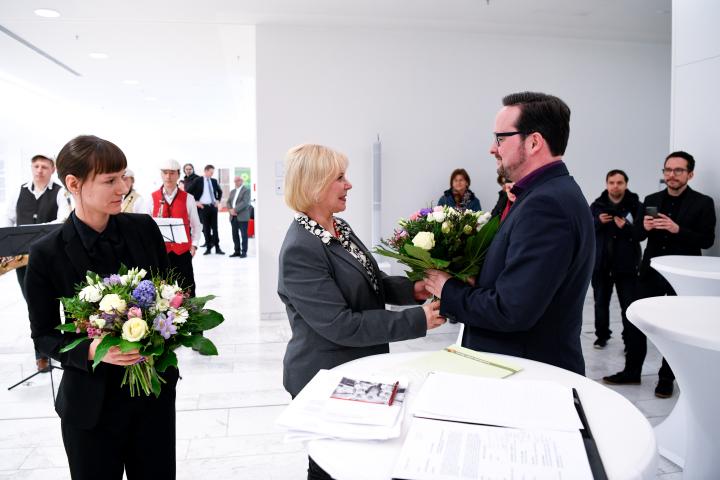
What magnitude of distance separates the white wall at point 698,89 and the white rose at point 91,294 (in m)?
3.85

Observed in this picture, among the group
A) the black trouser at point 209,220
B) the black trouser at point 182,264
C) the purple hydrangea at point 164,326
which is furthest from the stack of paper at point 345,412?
the black trouser at point 209,220

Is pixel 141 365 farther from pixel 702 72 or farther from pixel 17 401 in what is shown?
pixel 702 72

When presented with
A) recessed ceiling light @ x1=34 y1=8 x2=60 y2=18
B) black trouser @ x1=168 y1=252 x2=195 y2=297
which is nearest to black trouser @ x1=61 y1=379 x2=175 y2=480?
black trouser @ x1=168 y1=252 x2=195 y2=297

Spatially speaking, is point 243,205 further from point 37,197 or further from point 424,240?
point 424,240

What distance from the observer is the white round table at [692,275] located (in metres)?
2.84

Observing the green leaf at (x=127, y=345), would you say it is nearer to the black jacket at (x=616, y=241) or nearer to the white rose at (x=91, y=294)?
the white rose at (x=91, y=294)

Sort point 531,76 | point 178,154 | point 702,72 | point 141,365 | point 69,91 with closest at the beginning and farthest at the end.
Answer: point 141,365, point 702,72, point 531,76, point 69,91, point 178,154

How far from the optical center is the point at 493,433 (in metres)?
1.11

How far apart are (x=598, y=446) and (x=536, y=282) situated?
0.53 meters

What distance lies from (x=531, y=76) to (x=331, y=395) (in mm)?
6445

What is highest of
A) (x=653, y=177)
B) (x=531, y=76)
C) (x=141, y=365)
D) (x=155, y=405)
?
(x=531, y=76)

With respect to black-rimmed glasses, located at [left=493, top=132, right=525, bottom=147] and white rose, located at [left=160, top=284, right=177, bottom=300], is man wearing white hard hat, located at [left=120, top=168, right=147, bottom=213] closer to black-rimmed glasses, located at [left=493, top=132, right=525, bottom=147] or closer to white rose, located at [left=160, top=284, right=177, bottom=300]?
white rose, located at [left=160, top=284, right=177, bottom=300]

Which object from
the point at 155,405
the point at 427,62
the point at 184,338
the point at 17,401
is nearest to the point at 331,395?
the point at 184,338

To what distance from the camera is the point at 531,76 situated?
22.6 ft
